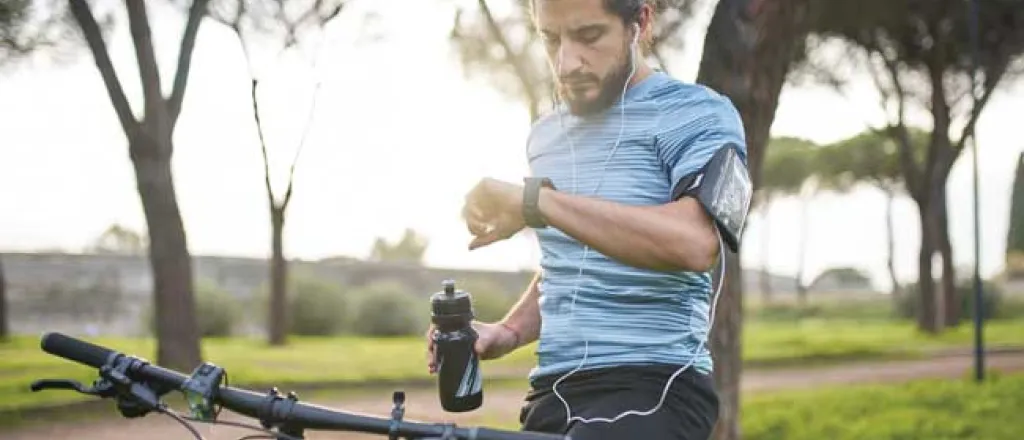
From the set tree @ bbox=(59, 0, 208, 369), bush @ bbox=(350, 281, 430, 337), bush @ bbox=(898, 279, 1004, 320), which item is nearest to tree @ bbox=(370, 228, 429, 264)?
bush @ bbox=(350, 281, 430, 337)

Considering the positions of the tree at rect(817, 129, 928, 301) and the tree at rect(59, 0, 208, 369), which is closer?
the tree at rect(59, 0, 208, 369)

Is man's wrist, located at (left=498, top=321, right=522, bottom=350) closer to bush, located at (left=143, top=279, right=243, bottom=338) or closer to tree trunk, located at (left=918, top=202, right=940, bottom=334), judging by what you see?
bush, located at (left=143, top=279, right=243, bottom=338)

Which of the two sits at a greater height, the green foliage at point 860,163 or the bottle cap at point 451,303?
the green foliage at point 860,163

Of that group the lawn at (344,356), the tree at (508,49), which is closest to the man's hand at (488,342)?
the lawn at (344,356)

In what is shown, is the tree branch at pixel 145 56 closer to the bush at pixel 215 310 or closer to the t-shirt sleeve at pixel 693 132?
the bush at pixel 215 310

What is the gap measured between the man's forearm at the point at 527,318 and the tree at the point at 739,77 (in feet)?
13.3

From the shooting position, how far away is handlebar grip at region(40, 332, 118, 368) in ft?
6.51

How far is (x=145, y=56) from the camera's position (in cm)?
1123

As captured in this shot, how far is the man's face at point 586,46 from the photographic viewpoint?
78.7 inches

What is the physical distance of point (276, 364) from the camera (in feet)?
44.2

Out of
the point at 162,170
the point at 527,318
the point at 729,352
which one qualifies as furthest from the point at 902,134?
the point at 527,318

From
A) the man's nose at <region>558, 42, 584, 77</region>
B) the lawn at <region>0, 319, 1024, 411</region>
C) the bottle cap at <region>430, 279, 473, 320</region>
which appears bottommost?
the lawn at <region>0, 319, 1024, 411</region>

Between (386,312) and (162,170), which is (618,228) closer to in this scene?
(162,170)

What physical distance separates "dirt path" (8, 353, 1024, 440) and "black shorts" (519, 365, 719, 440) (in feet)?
1.30
